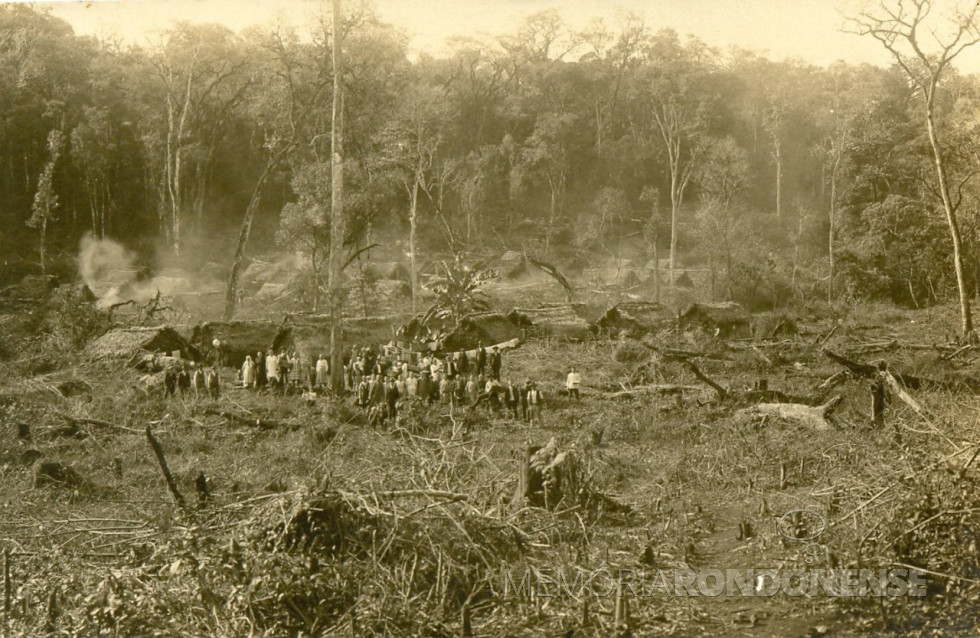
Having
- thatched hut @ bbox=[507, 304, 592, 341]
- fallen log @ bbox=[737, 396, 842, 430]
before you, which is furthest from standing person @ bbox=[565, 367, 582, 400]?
thatched hut @ bbox=[507, 304, 592, 341]

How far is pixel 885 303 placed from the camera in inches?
1250

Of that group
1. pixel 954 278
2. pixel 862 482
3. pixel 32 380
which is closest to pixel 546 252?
pixel 954 278

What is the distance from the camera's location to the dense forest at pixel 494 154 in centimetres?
3256

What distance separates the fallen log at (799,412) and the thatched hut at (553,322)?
887cm

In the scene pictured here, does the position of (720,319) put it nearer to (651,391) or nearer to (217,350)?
(651,391)

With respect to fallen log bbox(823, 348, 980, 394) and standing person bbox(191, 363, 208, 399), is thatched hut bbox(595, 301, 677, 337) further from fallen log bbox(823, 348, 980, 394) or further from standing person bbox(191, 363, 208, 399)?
standing person bbox(191, 363, 208, 399)

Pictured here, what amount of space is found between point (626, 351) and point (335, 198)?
763 centimetres

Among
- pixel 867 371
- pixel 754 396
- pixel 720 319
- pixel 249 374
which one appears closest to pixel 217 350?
pixel 249 374

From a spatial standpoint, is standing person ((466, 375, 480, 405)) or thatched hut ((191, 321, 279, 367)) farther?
thatched hut ((191, 321, 279, 367))

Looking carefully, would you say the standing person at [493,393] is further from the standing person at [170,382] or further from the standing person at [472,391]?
the standing person at [170,382]

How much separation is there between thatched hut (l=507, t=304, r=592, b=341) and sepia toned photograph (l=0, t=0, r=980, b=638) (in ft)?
0.28

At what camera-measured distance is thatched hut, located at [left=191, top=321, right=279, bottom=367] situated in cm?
1984

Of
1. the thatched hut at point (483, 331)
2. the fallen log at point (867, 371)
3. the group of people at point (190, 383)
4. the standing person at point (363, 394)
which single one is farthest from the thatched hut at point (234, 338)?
the fallen log at point (867, 371)

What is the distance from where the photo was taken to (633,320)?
77.6 feet
